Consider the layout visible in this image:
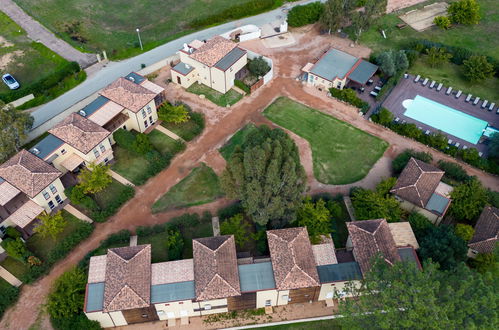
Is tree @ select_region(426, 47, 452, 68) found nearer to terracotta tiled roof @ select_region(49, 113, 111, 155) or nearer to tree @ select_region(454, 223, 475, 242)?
tree @ select_region(454, 223, 475, 242)

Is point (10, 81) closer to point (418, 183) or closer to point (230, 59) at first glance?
point (230, 59)

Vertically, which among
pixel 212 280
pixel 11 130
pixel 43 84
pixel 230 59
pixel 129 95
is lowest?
pixel 212 280

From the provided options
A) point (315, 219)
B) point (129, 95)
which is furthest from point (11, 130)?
point (315, 219)

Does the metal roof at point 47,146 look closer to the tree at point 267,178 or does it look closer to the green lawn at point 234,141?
the green lawn at point 234,141

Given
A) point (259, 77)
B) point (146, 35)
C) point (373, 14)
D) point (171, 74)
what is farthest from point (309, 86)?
point (146, 35)

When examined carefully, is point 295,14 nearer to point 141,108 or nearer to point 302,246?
point 141,108

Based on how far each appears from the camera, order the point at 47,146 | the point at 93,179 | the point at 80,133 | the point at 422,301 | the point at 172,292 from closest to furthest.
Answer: the point at 422,301 → the point at 172,292 → the point at 93,179 → the point at 47,146 → the point at 80,133

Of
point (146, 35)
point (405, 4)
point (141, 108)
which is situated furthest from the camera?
point (405, 4)
